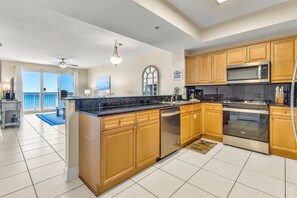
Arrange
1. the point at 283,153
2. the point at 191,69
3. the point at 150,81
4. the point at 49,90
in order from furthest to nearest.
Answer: the point at 49,90, the point at 150,81, the point at 191,69, the point at 283,153

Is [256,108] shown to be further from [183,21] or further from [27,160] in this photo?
[27,160]

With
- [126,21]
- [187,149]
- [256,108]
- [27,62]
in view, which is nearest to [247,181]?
[187,149]

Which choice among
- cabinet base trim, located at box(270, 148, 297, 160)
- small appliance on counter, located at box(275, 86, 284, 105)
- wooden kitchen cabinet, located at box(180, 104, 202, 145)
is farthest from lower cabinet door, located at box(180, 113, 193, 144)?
small appliance on counter, located at box(275, 86, 284, 105)

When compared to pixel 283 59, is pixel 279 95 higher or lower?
lower

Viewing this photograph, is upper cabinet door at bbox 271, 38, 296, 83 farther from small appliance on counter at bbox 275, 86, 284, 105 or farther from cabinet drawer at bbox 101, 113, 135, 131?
cabinet drawer at bbox 101, 113, 135, 131

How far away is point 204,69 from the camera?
3643 mm

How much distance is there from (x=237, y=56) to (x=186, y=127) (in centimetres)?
191

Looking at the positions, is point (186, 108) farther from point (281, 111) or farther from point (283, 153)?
point (283, 153)

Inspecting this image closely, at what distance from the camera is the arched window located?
5.10 meters

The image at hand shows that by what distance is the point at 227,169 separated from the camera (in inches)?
86.0

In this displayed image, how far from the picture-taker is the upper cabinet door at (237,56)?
10.1ft

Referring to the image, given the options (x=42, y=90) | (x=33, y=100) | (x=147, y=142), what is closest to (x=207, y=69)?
(x=147, y=142)

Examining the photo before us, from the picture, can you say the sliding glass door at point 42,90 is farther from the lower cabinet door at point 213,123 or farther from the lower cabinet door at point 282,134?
the lower cabinet door at point 282,134

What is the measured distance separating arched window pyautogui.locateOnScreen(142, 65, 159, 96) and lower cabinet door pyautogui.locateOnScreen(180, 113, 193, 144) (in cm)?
212
